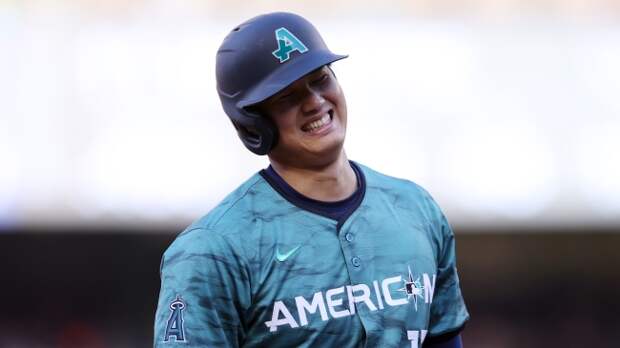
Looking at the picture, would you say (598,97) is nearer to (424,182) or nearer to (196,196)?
(424,182)

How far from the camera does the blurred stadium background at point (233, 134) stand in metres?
8.20

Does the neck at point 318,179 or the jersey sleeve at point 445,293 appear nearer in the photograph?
the neck at point 318,179

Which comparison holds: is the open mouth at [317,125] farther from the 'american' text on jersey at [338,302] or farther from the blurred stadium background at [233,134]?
the blurred stadium background at [233,134]

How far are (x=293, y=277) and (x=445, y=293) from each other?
0.56m

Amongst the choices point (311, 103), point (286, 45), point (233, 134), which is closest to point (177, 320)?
point (311, 103)

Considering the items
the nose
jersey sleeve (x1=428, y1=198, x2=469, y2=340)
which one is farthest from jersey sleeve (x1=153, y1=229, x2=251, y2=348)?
jersey sleeve (x1=428, y1=198, x2=469, y2=340)

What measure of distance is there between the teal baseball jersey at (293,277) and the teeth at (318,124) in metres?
0.19

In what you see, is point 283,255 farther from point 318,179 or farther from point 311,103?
point 311,103

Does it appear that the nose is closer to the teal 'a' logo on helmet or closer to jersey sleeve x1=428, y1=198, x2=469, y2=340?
the teal 'a' logo on helmet

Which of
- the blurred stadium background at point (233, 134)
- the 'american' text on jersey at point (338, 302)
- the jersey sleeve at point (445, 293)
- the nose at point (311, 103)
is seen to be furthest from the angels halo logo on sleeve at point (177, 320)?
the blurred stadium background at point (233, 134)

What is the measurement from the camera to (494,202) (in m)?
8.24

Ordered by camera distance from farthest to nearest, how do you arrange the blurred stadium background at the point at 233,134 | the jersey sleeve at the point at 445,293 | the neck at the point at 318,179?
the blurred stadium background at the point at 233,134 → the jersey sleeve at the point at 445,293 → the neck at the point at 318,179

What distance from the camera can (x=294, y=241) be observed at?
2920 mm

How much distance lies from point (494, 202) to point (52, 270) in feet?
10.6
